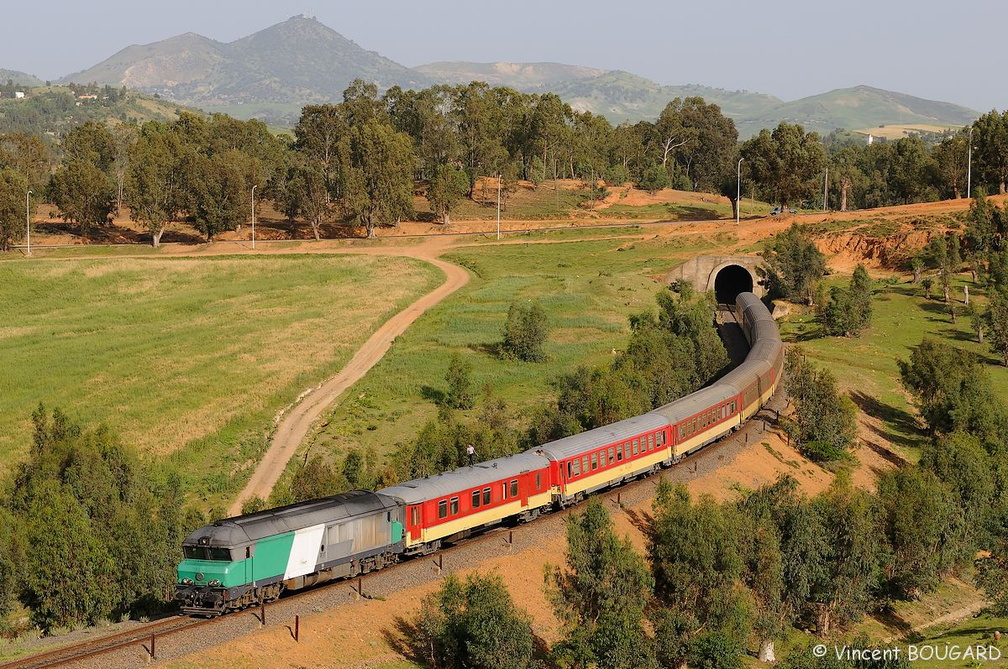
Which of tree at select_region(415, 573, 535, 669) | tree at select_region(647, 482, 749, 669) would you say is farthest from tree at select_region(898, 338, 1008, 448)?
tree at select_region(415, 573, 535, 669)

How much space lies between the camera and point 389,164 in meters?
141

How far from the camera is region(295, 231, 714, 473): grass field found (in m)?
63.8

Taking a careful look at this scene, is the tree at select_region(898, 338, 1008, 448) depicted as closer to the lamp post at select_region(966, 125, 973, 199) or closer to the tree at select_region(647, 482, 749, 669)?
the tree at select_region(647, 482, 749, 669)

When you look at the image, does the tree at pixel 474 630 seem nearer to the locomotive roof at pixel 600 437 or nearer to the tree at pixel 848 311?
the locomotive roof at pixel 600 437

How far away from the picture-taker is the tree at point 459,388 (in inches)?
2544

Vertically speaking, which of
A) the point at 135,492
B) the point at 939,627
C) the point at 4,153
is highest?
the point at 4,153

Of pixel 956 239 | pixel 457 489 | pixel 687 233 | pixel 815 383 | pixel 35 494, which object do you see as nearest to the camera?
pixel 457 489

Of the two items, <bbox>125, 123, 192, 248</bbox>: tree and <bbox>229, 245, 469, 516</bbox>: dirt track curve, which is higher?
<bbox>125, 123, 192, 248</bbox>: tree

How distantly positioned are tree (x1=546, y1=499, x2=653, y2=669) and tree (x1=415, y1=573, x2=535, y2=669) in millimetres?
1787

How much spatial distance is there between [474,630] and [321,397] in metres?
42.0

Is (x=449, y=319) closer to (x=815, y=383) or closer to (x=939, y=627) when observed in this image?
(x=815, y=383)

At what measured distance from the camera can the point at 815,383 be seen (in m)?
58.5

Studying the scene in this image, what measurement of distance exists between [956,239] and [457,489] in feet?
260

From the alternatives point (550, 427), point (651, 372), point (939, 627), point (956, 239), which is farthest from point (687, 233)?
point (939, 627)
